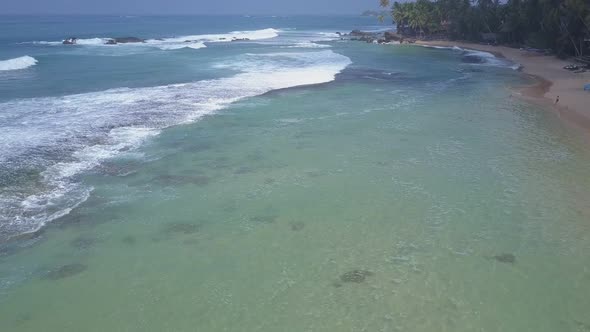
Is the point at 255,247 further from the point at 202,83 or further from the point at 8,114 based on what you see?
the point at 202,83

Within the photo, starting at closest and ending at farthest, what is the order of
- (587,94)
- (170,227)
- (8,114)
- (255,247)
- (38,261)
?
(38,261)
(255,247)
(170,227)
(8,114)
(587,94)

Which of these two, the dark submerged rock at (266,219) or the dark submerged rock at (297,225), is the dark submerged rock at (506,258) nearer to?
the dark submerged rock at (297,225)

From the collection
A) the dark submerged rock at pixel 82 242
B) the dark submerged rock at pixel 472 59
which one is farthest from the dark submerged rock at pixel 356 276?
the dark submerged rock at pixel 472 59

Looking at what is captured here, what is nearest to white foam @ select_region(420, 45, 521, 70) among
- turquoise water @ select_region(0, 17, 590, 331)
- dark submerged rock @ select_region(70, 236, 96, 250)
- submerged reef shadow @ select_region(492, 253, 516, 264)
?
turquoise water @ select_region(0, 17, 590, 331)

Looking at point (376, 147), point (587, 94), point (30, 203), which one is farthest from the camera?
point (587, 94)

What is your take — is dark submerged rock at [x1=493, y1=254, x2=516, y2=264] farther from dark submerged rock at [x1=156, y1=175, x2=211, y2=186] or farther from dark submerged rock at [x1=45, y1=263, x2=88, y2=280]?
dark submerged rock at [x1=45, y1=263, x2=88, y2=280]

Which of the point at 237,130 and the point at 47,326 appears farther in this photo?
the point at 237,130

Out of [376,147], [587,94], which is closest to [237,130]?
[376,147]

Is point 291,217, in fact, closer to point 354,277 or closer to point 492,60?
point 354,277
